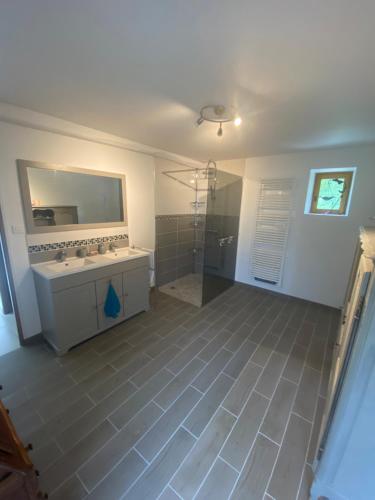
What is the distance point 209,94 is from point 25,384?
9.02 feet

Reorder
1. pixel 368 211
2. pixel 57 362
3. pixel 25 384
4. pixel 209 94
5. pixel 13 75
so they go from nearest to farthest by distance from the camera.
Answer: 1. pixel 13 75
2. pixel 209 94
3. pixel 25 384
4. pixel 57 362
5. pixel 368 211

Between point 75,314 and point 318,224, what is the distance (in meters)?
3.35

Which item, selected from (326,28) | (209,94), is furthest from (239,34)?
(209,94)

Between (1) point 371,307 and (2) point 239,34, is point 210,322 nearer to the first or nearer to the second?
(1) point 371,307

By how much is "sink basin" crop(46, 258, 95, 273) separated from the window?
3148 mm

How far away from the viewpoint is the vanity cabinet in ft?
6.42

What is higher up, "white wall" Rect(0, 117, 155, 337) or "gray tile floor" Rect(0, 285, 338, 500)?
"white wall" Rect(0, 117, 155, 337)

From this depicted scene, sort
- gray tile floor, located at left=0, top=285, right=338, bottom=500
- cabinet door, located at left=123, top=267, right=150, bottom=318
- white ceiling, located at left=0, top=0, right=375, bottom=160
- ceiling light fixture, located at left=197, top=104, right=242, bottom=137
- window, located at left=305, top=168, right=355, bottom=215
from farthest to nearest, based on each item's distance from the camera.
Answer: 1. window, located at left=305, top=168, right=355, bottom=215
2. cabinet door, located at left=123, top=267, right=150, bottom=318
3. ceiling light fixture, located at left=197, top=104, right=242, bottom=137
4. gray tile floor, located at left=0, top=285, right=338, bottom=500
5. white ceiling, located at left=0, top=0, right=375, bottom=160

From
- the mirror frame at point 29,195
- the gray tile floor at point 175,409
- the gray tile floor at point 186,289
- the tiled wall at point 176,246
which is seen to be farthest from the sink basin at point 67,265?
the gray tile floor at point 186,289

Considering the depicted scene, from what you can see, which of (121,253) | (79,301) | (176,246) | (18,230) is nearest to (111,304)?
(79,301)

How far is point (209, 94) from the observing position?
145 centimetres

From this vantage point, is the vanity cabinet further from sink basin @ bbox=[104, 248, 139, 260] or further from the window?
the window

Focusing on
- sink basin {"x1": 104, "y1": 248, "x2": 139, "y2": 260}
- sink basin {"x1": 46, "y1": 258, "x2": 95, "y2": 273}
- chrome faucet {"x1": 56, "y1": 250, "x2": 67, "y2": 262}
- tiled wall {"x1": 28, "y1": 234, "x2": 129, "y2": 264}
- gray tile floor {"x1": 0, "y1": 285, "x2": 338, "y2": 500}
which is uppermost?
tiled wall {"x1": 28, "y1": 234, "x2": 129, "y2": 264}

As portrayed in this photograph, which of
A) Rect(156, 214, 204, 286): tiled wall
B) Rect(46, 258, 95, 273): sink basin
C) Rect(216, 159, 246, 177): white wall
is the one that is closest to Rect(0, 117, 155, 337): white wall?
Rect(46, 258, 95, 273): sink basin
